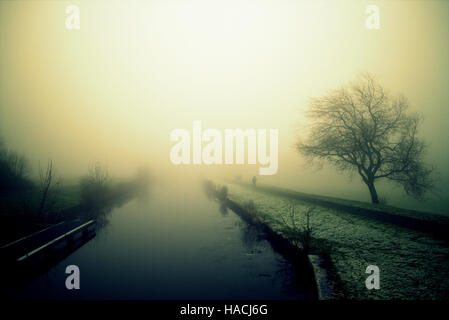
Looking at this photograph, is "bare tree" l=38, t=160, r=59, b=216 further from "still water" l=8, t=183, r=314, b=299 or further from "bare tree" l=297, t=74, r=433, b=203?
"bare tree" l=297, t=74, r=433, b=203

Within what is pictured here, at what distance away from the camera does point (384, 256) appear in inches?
267

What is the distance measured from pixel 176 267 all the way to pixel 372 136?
58.3 feet

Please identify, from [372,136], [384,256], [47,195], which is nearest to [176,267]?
[384,256]

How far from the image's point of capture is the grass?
4.80 metres

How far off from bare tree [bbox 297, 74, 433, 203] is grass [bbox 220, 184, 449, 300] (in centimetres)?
830

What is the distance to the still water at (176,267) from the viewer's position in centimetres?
621

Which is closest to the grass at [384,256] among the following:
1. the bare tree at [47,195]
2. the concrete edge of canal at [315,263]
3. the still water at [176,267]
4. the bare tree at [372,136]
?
the concrete edge of canal at [315,263]

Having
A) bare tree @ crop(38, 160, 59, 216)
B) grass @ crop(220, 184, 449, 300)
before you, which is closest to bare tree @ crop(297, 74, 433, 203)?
grass @ crop(220, 184, 449, 300)

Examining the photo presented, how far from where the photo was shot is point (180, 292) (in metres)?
6.26

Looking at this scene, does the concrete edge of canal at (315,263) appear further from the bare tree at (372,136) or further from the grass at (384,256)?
the bare tree at (372,136)

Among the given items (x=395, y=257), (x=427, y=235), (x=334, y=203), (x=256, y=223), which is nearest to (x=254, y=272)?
(x=395, y=257)

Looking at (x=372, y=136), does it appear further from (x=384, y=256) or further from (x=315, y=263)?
(x=315, y=263)
